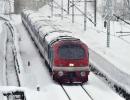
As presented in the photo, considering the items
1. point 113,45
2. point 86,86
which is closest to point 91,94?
point 86,86

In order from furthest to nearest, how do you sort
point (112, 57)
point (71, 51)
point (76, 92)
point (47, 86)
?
point (112, 57), point (71, 51), point (47, 86), point (76, 92)

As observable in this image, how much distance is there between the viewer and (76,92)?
25266mm

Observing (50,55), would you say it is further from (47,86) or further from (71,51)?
(47,86)

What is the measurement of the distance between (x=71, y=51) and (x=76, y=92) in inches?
113

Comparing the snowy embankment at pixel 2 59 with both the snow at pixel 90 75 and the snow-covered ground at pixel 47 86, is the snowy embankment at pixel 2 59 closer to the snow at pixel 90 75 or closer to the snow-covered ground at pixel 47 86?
the snow at pixel 90 75

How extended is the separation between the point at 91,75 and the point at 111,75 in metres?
1.57

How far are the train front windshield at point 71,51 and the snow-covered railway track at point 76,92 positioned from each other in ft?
6.03

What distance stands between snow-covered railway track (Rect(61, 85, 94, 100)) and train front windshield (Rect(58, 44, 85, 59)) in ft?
6.03

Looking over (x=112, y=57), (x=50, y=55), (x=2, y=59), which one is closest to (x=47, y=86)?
(x=50, y=55)

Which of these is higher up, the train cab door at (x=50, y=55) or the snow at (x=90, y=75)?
the train cab door at (x=50, y=55)

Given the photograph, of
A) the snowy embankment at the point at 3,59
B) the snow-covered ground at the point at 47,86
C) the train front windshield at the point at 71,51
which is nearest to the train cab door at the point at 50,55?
the train front windshield at the point at 71,51

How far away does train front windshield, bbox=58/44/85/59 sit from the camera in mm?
26859

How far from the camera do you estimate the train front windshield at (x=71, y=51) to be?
2686 centimetres

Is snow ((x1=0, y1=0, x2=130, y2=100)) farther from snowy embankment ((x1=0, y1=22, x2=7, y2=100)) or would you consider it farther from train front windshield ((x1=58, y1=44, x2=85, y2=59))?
train front windshield ((x1=58, y1=44, x2=85, y2=59))
